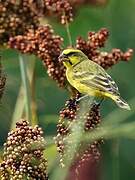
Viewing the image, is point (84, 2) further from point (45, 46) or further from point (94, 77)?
point (94, 77)

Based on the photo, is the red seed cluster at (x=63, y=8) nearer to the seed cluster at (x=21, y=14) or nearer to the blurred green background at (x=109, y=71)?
the seed cluster at (x=21, y=14)

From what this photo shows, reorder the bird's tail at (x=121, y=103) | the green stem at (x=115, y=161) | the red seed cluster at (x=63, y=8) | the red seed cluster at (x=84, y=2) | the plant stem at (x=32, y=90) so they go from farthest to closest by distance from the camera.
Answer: the red seed cluster at (x=84, y=2)
the red seed cluster at (x=63, y=8)
the plant stem at (x=32, y=90)
the bird's tail at (x=121, y=103)
the green stem at (x=115, y=161)

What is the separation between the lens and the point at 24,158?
2.75 metres

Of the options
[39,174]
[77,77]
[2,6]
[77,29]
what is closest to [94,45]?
[77,77]

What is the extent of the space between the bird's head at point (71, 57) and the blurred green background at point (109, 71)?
0.26 meters

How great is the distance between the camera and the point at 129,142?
441cm

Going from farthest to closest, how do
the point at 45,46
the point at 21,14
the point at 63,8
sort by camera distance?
the point at 21,14
the point at 63,8
the point at 45,46

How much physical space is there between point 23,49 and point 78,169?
1.04 m

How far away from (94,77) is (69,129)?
0.65 m

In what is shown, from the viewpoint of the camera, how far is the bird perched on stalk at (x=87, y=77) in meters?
3.28

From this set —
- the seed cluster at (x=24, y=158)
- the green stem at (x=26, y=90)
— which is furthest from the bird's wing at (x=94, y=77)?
the seed cluster at (x=24, y=158)

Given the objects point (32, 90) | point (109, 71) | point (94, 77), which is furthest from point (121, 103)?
point (109, 71)

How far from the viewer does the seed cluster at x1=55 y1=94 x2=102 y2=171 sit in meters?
2.74

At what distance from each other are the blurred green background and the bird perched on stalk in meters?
0.27
